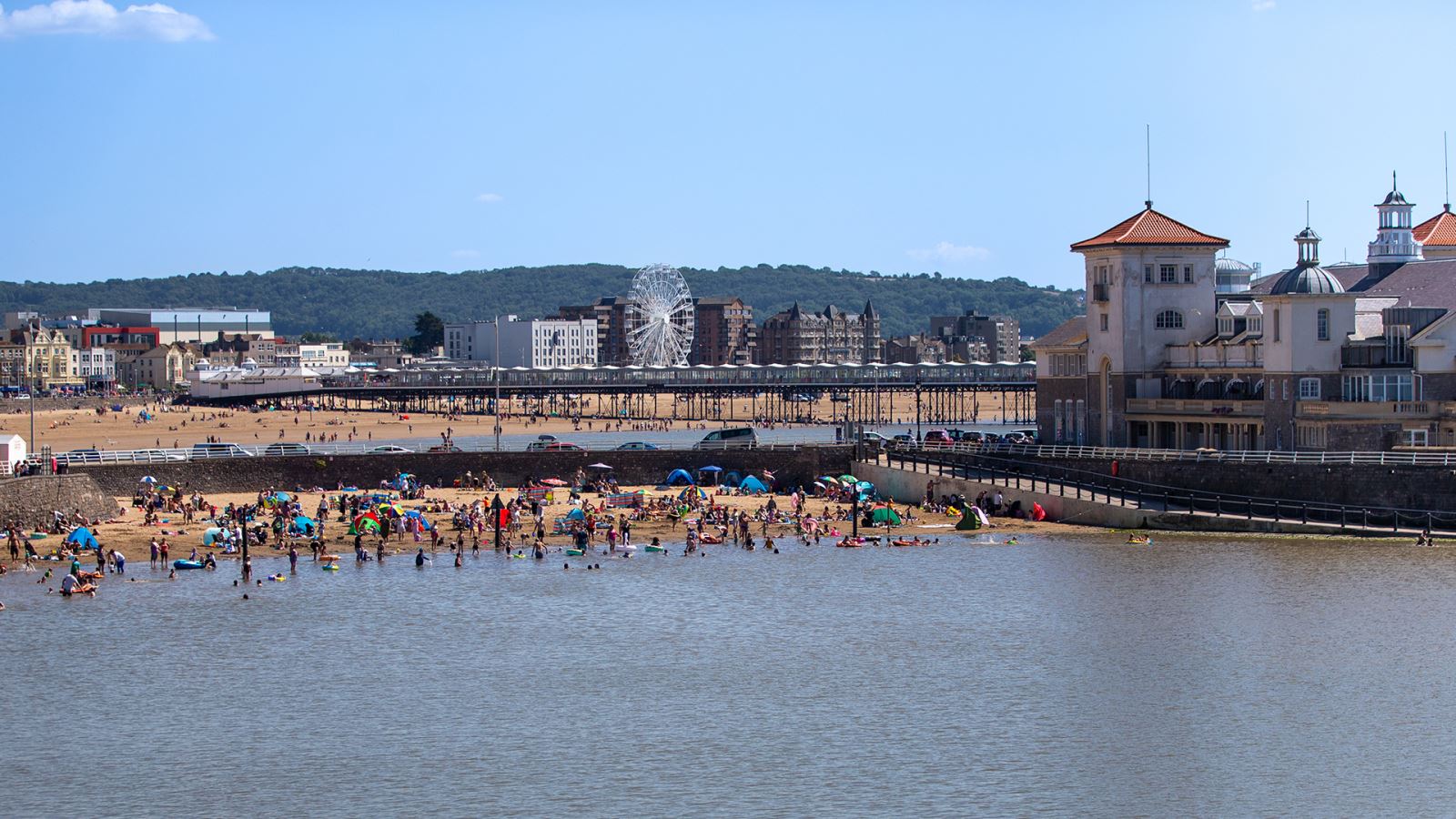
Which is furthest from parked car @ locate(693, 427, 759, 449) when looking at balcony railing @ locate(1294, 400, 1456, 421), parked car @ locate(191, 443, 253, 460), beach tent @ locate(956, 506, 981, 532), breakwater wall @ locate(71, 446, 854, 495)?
balcony railing @ locate(1294, 400, 1456, 421)

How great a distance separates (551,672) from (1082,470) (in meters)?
33.4

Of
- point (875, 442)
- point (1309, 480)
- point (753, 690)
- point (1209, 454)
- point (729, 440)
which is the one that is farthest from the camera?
point (729, 440)

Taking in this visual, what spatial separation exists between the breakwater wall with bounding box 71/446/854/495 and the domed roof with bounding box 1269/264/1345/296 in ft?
65.4

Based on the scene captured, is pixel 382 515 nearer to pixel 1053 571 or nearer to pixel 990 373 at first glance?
pixel 1053 571

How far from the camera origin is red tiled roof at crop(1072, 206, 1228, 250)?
78500 millimetres

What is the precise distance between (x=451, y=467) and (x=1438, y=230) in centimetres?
4645

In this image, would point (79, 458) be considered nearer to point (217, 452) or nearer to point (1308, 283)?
point (217, 452)

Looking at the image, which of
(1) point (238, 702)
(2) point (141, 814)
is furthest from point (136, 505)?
(2) point (141, 814)

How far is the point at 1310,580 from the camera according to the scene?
178ft

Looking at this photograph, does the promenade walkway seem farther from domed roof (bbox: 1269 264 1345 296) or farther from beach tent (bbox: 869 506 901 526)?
domed roof (bbox: 1269 264 1345 296)

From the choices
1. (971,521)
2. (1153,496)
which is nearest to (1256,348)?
(1153,496)

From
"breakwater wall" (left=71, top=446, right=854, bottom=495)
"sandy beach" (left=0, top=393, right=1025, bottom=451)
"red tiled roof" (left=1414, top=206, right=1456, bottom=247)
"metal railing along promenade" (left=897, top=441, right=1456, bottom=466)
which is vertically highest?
"red tiled roof" (left=1414, top=206, right=1456, bottom=247)

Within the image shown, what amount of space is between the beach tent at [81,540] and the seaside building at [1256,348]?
41930 millimetres

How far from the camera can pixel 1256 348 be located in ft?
242
